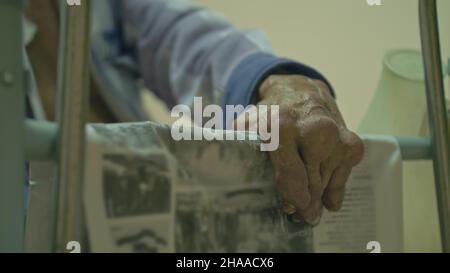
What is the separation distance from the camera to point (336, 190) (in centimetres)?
40

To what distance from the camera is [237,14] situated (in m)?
0.89

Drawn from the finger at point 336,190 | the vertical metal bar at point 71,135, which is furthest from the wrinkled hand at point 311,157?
the vertical metal bar at point 71,135

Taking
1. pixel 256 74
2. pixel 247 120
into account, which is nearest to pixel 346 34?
pixel 256 74

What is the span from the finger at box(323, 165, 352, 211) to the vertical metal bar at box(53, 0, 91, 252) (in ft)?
0.70

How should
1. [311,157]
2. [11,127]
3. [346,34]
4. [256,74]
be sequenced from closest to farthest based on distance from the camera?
[11,127]
[311,157]
[256,74]
[346,34]

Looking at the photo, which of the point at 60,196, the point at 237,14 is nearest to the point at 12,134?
the point at 60,196

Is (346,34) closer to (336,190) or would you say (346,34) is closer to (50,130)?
(336,190)

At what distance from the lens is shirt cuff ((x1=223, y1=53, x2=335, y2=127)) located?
20.5 inches

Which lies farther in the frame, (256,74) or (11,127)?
(256,74)

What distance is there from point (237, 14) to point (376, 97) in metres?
0.36

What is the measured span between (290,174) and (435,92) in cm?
17

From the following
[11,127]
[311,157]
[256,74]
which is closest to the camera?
[11,127]

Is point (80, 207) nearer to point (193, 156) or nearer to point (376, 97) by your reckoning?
point (193, 156)
